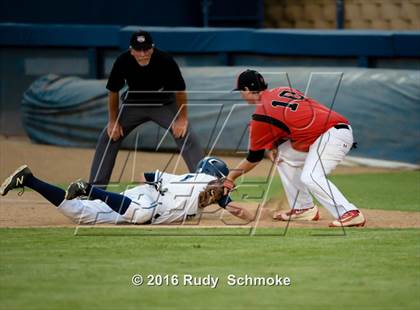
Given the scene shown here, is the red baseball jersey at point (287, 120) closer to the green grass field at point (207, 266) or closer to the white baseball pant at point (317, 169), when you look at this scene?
the white baseball pant at point (317, 169)

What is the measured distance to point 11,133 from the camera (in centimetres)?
2028

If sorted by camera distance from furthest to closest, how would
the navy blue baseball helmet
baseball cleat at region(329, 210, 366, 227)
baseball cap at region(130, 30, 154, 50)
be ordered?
baseball cap at region(130, 30, 154, 50), the navy blue baseball helmet, baseball cleat at region(329, 210, 366, 227)

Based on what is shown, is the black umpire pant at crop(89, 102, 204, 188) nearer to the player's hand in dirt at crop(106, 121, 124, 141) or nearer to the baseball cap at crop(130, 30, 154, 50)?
the player's hand in dirt at crop(106, 121, 124, 141)

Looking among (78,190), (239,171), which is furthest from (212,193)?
(78,190)

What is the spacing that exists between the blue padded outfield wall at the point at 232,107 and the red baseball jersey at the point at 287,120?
4457 millimetres

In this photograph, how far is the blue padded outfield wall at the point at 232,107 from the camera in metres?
15.5

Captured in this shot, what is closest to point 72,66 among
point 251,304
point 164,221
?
point 164,221

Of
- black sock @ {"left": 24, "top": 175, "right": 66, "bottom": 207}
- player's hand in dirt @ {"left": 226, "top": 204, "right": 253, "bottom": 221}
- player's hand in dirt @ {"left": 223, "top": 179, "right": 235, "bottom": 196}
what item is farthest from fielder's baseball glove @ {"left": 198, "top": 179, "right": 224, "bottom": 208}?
black sock @ {"left": 24, "top": 175, "right": 66, "bottom": 207}

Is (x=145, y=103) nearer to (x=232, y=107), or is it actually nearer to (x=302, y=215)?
(x=302, y=215)

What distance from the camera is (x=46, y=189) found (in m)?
9.95

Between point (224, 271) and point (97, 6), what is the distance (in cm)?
1484

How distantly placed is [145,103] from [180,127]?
43cm

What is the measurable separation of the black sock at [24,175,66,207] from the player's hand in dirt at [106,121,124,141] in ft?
5.78

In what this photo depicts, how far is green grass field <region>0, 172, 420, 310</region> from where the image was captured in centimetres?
726
